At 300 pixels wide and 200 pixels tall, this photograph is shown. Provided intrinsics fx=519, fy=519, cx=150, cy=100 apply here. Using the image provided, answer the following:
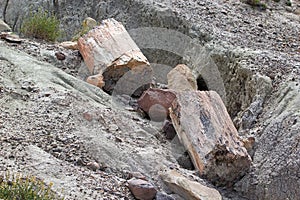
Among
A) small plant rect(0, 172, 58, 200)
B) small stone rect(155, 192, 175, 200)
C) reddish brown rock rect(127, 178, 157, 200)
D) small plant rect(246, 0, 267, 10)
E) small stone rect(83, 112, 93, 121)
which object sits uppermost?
small plant rect(246, 0, 267, 10)

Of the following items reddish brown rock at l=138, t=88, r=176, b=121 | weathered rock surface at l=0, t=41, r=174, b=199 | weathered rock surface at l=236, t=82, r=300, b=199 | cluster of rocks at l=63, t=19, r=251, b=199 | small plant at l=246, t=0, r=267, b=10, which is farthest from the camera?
small plant at l=246, t=0, r=267, b=10

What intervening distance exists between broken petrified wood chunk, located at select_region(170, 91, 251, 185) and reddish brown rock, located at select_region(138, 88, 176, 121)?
0.36 m

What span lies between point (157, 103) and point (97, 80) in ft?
2.48

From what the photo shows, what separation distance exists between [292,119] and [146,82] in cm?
189

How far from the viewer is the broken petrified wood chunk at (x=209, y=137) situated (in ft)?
Answer: 15.4

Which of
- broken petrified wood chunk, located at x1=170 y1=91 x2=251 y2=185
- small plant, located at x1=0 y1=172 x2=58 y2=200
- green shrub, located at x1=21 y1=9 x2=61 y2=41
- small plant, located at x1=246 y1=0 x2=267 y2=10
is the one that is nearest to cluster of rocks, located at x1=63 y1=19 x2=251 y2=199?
broken petrified wood chunk, located at x1=170 y1=91 x2=251 y2=185

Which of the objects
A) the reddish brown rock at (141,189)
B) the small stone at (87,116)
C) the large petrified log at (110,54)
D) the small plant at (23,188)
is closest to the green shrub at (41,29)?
the large petrified log at (110,54)

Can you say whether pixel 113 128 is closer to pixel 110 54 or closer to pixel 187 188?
pixel 187 188

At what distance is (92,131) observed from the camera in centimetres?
472

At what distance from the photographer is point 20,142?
4.17m

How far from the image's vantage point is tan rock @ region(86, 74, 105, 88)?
588 centimetres

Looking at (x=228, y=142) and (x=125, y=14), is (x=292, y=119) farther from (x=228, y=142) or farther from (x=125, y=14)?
(x=125, y=14)

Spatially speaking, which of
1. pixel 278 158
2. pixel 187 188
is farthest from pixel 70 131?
pixel 278 158

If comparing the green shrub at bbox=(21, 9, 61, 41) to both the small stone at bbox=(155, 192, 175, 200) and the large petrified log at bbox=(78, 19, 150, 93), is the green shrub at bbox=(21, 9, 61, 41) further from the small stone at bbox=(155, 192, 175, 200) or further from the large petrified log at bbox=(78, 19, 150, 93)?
the small stone at bbox=(155, 192, 175, 200)
